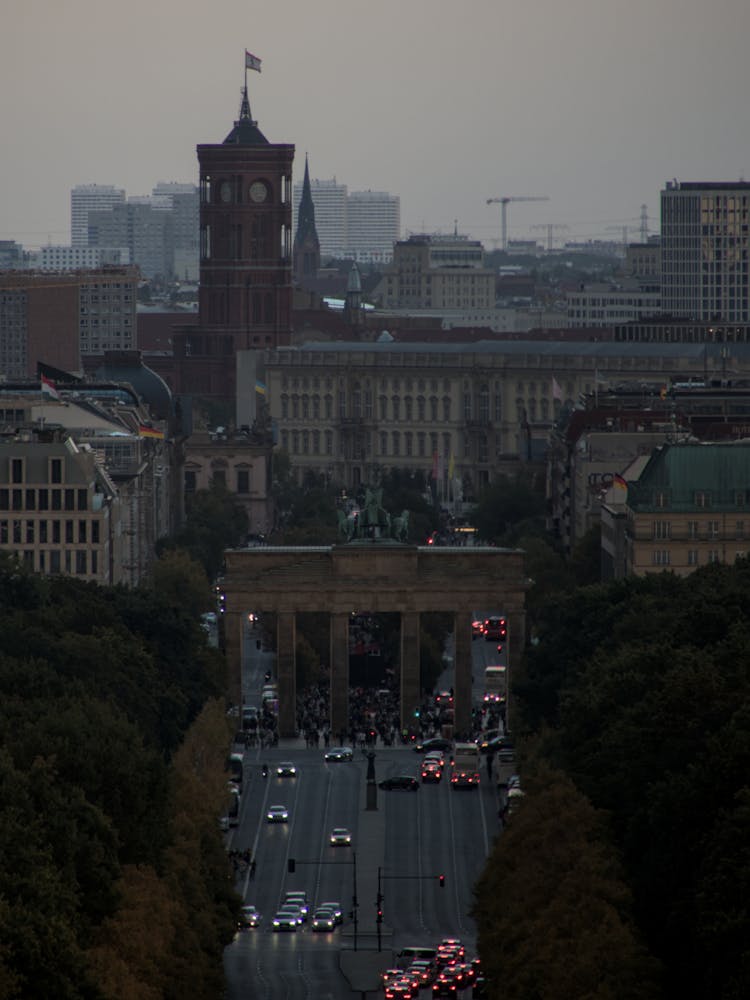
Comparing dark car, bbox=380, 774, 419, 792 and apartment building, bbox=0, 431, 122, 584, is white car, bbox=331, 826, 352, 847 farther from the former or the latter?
apartment building, bbox=0, 431, 122, 584

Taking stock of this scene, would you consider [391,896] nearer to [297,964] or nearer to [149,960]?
[297,964]

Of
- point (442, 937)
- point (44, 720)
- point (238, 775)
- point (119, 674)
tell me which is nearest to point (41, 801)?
point (44, 720)

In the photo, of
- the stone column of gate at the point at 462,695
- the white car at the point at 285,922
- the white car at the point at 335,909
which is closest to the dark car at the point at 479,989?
the white car at the point at 285,922

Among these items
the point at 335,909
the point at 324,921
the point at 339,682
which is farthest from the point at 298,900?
the point at 339,682

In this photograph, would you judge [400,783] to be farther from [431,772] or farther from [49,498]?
[49,498]

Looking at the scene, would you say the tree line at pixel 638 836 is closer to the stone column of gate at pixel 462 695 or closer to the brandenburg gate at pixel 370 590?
the stone column of gate at pixel 462 695

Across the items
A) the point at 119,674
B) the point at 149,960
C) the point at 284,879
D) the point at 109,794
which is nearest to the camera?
the point at 149,960
